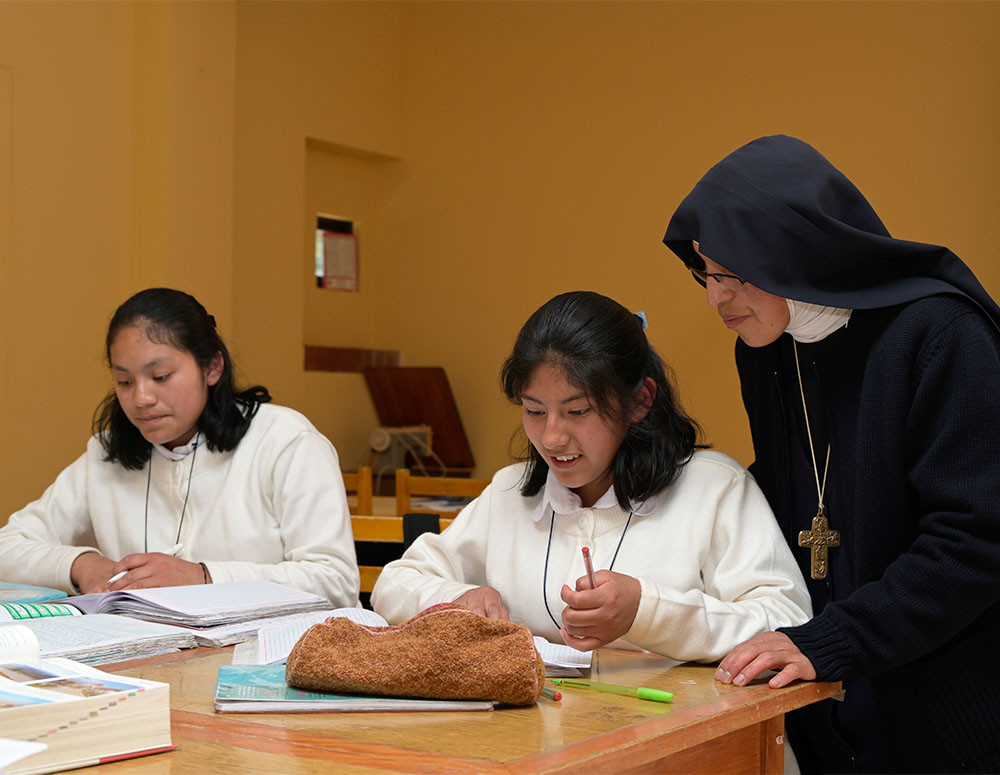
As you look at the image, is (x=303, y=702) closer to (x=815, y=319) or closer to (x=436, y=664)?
(x=436, y=664)

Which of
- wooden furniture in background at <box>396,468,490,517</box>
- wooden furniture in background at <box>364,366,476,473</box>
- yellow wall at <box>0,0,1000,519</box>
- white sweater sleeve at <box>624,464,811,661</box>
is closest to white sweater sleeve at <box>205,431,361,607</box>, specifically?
white sweater sleeve at <box>624,464,811,661</box>

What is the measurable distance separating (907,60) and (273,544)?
452 cm

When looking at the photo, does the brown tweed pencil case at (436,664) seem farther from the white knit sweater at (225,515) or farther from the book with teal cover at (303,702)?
the white knit sweater at (225,515)

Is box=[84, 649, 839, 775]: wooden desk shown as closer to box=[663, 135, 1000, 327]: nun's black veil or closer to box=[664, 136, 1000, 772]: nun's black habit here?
box=[664, 136, 1000, 772]: nun's black habit

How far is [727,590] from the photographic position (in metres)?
1.84

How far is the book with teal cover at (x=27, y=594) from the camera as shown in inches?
85.1

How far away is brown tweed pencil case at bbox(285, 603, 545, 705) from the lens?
1.37 m

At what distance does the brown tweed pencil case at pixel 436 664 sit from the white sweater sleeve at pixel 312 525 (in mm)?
987

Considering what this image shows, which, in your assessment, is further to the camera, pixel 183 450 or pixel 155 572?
pixel 183 450

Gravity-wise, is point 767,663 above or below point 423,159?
below

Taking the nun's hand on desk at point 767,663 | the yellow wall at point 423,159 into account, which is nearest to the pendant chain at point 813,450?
the nun's hand on desk at point 767,663

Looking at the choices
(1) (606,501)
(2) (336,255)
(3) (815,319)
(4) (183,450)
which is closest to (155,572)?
(4) (183,450)

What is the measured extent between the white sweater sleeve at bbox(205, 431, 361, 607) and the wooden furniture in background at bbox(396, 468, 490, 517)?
1.34 m

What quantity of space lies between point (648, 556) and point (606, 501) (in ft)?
0.41
